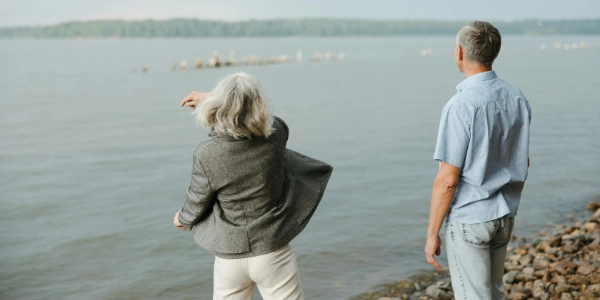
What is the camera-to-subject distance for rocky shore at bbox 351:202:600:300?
5094 millimetres

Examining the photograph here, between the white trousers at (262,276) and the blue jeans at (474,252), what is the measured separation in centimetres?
75

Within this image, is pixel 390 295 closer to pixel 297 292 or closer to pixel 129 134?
pixel 297 292

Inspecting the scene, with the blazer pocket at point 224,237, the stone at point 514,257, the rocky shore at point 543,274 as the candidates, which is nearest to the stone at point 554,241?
the rocky shore at point 543,274

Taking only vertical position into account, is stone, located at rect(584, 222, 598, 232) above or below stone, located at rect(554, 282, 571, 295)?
below

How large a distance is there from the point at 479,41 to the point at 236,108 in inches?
42.1

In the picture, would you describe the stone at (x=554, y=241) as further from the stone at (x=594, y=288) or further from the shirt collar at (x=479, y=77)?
the shirt collar at (x=479, y=77)

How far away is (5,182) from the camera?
41.6ft

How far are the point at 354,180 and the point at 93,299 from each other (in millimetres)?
5909

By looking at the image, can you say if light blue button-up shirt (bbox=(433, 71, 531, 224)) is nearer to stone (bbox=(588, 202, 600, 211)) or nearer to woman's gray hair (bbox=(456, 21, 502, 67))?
woman's gray hair (bbox=(456, 21, 502, 67))

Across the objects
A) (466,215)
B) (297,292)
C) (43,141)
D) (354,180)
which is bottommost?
(43,141)

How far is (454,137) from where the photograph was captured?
8.81 feet

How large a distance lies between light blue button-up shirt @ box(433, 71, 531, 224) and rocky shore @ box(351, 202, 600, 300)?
99.8 inches

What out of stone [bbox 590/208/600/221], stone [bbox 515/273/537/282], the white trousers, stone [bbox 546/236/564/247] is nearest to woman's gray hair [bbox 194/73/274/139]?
the white trousers

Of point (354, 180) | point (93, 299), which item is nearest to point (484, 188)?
point (93, 299)
